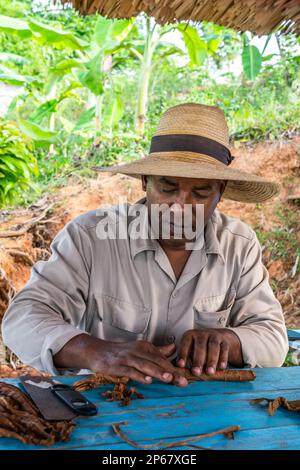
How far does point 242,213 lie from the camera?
6586 mm

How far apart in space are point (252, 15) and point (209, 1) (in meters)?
0.20

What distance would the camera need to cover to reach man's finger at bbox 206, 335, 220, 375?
1802mm

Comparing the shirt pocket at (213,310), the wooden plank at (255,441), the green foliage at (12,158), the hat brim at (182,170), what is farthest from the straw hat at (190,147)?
the green foliage at (12,158)

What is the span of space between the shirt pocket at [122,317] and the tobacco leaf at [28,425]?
0.88m

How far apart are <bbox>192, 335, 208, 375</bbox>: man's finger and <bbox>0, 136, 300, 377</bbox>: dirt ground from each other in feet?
12.5

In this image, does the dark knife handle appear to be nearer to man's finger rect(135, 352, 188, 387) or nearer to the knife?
the knife

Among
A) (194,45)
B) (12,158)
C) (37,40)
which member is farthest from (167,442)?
(37,40)

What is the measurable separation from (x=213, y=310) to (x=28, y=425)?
4.01ft

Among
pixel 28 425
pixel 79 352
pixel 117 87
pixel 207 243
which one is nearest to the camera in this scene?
pixel 28 425

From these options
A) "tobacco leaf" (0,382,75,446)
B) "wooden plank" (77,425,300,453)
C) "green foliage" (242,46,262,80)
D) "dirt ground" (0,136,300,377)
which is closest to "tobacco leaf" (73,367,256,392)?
"tobacco leaf" (0,382,75,446)

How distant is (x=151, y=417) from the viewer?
1459 millimetres

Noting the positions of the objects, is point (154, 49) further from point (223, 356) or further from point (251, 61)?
point (223, 356)

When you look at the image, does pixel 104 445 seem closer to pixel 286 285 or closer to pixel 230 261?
pixel 230 261

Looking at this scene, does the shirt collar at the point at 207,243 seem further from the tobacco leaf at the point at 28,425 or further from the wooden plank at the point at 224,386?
the tobacco leaf at the point at 28,425
